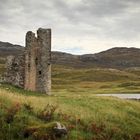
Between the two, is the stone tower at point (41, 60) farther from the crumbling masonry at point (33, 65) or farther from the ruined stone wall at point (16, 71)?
the ruined stone wall at point (16, 71)

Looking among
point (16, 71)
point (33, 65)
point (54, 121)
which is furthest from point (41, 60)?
point (54, 121)

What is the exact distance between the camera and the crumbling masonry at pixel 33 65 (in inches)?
1989

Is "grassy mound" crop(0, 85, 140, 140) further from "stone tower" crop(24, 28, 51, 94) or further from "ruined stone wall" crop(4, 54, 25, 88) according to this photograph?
"stone tower" crop(24, 28, 51, 94)

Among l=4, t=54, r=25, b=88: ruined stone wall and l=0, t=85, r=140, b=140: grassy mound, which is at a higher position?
l=4, t=54, r=25, b=88: ruined stone wall

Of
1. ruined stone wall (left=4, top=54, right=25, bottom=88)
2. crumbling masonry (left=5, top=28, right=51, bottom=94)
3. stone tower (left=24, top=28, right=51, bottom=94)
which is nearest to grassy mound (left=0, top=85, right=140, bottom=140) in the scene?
ruined stone wall (left=4, top=54, right=25, bottom=88)

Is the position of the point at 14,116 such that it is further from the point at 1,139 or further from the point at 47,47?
the point at 47,47

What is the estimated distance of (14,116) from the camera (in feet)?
81.3

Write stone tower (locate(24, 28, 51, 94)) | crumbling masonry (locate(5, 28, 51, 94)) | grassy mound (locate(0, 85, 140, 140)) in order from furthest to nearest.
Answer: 1. stone tower (locate(24, 28, 51, 94))
2. crumbling masonry (locate(5, 28, 51, 94))
3. grassy mound (locate(0, 85, 140, 140))

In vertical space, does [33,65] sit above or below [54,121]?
above

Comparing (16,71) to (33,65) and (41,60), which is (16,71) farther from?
(41,60)

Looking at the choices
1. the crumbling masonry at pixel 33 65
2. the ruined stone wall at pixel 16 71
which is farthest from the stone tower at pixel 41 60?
the ruined stone wall at pixel 16 71

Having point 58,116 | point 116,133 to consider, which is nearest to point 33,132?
point 58,116

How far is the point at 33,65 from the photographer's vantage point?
5375 centimetres

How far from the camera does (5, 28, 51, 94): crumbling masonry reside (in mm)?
50531
